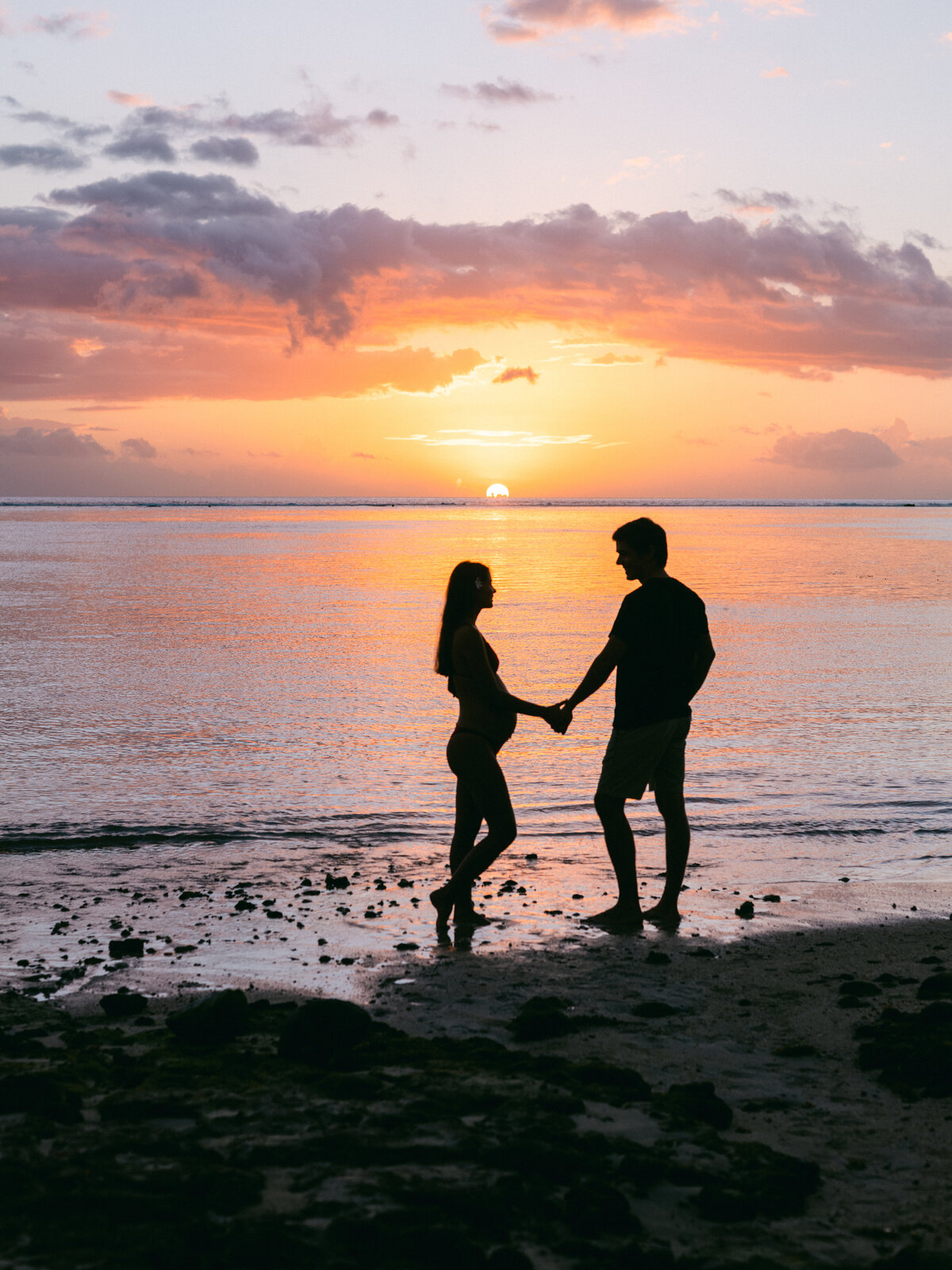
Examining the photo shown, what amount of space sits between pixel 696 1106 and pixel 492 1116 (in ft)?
2.61

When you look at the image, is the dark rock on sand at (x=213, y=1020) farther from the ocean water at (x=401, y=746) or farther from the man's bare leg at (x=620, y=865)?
the man's bare leg at (x=620, y=865)

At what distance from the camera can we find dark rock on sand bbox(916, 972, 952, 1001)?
5.68 metres

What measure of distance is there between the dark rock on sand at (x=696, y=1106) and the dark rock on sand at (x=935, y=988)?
5.59ft

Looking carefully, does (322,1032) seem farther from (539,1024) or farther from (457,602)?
(457,602)

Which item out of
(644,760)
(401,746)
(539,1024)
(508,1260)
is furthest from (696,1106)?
(401,746)

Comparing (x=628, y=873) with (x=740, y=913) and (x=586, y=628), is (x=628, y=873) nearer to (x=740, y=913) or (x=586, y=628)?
(x=740, y=913)

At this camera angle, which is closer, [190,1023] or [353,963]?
[190,1023]

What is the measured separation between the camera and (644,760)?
7.18 metres

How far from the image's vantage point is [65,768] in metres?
11.6

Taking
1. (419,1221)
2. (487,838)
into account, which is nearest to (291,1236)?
(419,1221)

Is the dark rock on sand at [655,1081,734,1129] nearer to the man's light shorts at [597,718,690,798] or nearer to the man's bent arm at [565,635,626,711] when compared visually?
the man's light shorts at [597,718,690,798]

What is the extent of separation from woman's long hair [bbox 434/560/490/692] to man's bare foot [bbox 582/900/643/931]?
5.80 ft

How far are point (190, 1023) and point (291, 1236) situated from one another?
70.7 inches

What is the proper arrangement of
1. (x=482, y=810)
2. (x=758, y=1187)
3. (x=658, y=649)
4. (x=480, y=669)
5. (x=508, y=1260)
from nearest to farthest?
(x=508, y=1260)
(x=758, y=1187)
(x=480, y=669)
(x=658, y=649)
(x=482, y=810)
